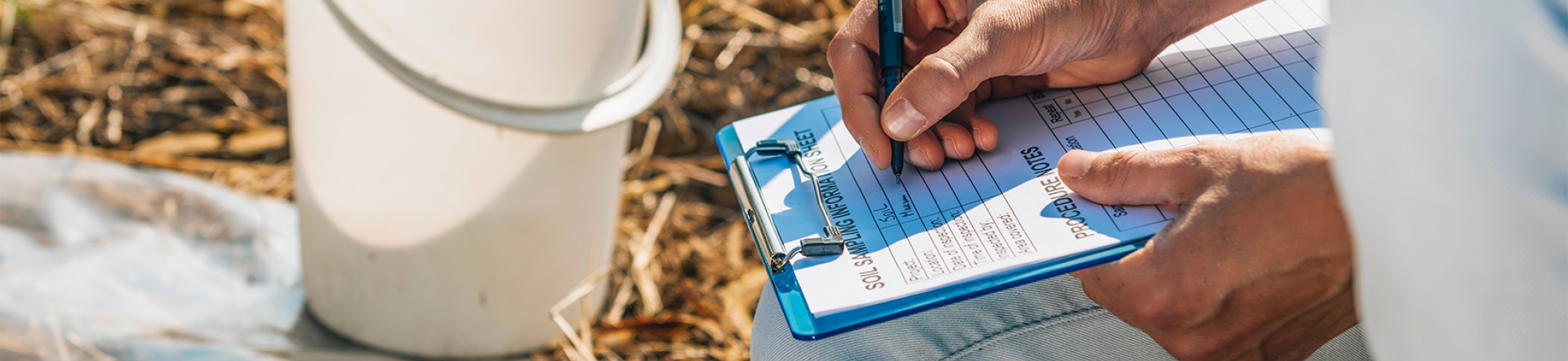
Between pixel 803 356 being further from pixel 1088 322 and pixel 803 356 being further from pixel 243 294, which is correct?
pixel 243 294

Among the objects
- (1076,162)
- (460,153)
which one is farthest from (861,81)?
(460,153)

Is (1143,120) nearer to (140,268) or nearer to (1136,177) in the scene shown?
(1136,177)

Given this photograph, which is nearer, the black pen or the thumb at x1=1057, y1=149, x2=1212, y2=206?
the thumb at x1=1057, y1=149, x2=1212, y2=206

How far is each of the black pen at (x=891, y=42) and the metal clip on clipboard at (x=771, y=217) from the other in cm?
7

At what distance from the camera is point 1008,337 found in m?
0.60

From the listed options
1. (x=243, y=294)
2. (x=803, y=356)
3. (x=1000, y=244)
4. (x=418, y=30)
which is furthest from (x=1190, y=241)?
(x=243, y=294)

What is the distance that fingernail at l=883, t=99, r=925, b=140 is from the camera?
1.94 ft

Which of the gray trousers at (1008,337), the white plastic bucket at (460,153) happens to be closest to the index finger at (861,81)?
the gray trousers at (1008,337)

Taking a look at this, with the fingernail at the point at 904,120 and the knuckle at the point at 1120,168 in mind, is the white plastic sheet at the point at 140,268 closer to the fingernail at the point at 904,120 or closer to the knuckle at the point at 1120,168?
the fingernail at the point at 904,120

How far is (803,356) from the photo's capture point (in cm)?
60

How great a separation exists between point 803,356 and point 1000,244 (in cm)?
15

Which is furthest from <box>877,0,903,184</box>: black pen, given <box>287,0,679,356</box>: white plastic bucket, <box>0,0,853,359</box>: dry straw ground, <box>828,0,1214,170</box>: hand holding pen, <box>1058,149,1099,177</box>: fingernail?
<box>0,0,853,359</box>: dry straw ground

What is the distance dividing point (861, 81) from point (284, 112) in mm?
1148

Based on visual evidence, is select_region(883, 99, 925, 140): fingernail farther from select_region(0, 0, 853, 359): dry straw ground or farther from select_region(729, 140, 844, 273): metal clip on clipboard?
select_region(0, 0, 853, 359): dry straw ground
